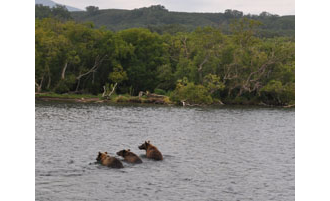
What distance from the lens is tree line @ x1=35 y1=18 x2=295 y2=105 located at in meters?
70.4

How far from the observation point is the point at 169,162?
21.3m

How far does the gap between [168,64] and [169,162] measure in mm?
58409

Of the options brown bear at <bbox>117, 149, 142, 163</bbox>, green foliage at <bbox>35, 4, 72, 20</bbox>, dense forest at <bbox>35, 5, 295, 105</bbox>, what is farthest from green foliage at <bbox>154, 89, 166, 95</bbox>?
green foliage at <bbox>35, 4, 72, 20</bbox>

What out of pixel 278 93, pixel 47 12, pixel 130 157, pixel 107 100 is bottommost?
pixel 130 157

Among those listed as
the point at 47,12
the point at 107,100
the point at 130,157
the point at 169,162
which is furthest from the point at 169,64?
the point at 47,12

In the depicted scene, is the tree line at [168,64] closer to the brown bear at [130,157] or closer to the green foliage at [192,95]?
the green foliage at [192,95]

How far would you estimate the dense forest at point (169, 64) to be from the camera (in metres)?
70.4

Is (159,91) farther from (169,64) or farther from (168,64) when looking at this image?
(169,64)

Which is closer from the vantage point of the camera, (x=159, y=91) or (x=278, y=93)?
(x=278, y=93)

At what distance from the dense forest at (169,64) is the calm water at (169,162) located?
30459 millimetres

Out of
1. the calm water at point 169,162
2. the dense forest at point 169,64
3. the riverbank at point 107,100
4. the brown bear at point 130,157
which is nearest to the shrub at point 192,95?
the dense forest at point 169,64
